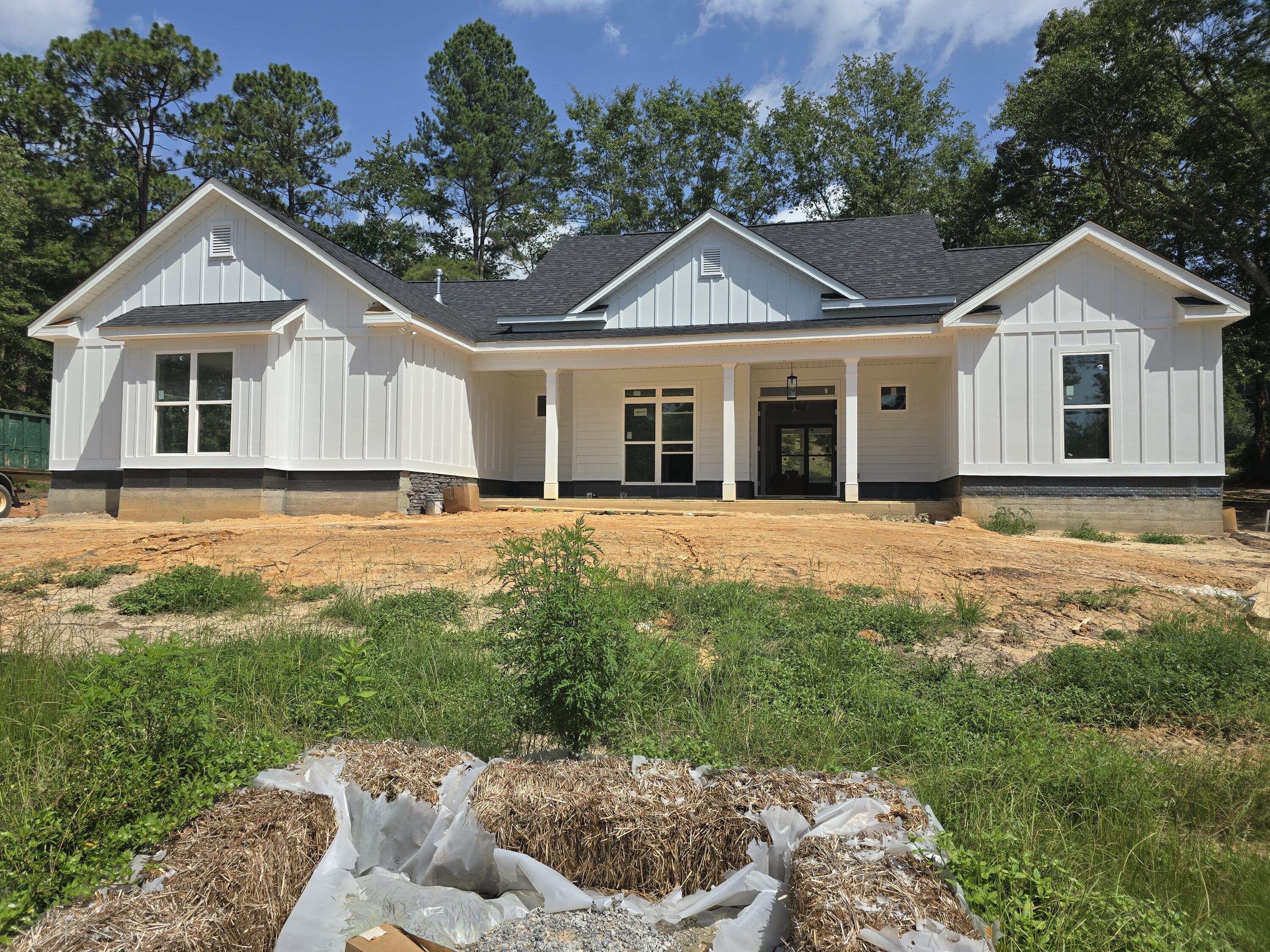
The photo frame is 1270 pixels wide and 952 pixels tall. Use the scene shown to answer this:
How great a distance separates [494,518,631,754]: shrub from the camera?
4.04 meters

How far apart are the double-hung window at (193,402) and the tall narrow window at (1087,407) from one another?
15017 mm

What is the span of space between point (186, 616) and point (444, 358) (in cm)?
1004

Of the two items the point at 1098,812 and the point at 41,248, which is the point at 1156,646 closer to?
the point at 1098,812

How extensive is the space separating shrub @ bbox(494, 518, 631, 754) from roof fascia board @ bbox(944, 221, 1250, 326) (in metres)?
12.4

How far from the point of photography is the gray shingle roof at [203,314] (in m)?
15.3

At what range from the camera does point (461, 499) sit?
1594 cm

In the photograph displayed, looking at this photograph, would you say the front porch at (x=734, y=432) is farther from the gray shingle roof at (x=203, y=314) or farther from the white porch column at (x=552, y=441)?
the gray shingle roof at (x=203, y=314)

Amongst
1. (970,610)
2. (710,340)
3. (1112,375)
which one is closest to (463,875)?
(970,610)

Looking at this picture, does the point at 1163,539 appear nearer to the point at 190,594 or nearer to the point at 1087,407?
the point at 1087,407

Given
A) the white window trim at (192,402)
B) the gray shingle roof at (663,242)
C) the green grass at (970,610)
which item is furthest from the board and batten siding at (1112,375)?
the white window trim at (192,402)

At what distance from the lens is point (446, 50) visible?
42.3 metres

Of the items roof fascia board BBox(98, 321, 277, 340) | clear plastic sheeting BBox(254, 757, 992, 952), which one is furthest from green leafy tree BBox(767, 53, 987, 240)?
clear plastic sheeting BBox(254, 757, 992, 952)

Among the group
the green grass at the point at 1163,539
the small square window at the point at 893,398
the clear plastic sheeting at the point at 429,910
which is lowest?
the clear plastic sheeting at the point at 429,910

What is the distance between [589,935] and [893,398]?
16.6m
